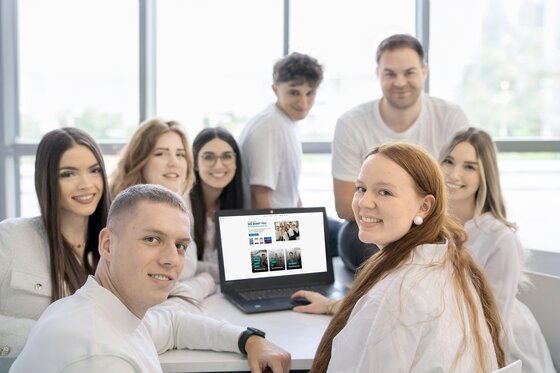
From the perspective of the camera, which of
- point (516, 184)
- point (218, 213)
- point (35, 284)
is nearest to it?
point (35, 284)

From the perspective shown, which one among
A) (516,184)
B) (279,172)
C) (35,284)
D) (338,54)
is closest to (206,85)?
(338,54)

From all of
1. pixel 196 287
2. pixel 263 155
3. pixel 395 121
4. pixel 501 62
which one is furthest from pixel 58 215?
→ pixel 501 62

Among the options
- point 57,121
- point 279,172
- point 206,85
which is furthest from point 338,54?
point 57,121

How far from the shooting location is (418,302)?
175 centimetres

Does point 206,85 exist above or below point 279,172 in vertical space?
above

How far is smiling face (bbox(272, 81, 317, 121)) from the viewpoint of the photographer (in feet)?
12.3

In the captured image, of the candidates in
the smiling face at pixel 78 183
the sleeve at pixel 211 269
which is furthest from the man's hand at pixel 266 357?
the sleeve at pixel 211 269

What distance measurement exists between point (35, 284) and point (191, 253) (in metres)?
0.74

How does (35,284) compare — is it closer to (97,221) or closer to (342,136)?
(97,221)

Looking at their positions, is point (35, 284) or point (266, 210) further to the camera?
point (266, 210)

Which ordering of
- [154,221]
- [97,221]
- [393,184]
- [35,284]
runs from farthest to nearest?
1. [97,221]
2. [35,284]
3. [393,184]
4. [154,221]

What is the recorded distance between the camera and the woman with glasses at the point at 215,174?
3.31 m

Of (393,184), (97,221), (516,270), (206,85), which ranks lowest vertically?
(516,270)

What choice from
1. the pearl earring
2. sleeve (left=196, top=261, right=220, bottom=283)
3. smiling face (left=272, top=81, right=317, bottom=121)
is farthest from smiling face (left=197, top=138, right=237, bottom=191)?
the pearl earring
